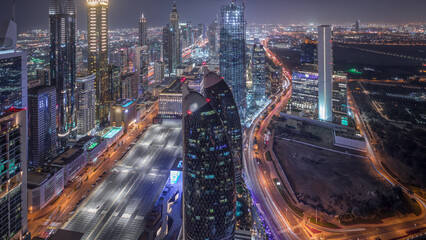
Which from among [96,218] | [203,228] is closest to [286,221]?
[203,228]

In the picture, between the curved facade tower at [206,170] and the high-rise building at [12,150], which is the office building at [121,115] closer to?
the high-rise building at [12,150]

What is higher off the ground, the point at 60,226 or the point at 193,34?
the point at 193,34

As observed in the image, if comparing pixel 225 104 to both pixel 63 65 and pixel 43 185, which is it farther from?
pixel 63 65

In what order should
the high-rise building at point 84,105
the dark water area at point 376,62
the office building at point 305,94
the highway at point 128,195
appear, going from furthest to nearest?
1. the dark water area at point 376,62
2. the office building at point 305,94
3. the high-rise building at point 84,105
4. the highway at point 128,195

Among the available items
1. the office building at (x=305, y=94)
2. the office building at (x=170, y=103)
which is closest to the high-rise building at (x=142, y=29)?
the office building at (x=170, y=103)

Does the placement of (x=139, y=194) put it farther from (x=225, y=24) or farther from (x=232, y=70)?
(x=225, y=24)

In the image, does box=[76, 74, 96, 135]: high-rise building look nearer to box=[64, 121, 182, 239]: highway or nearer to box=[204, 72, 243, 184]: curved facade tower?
box=[64, 121, 182, 239]: highway
